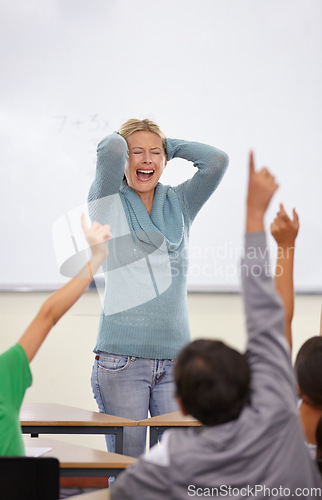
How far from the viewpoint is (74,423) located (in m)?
2.07

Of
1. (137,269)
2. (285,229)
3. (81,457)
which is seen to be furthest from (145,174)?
(81,457)

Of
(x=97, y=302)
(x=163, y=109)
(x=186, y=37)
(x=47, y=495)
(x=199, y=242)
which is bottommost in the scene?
(x=47, y=495)

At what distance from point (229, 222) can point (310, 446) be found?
6.88 feet

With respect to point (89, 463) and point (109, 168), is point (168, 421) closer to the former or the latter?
point (89, 463)

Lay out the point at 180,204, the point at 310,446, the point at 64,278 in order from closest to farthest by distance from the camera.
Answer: the point at 310,446 < the point at 180,204 < the point at 64,278

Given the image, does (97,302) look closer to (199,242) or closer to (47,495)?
(199,242)

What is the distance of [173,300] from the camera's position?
→ 2096 millimetres

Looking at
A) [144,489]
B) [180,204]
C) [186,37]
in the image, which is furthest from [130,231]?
[186,37]

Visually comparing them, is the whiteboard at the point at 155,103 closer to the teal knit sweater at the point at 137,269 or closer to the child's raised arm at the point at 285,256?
the teal knit sweater at the point at 137,269

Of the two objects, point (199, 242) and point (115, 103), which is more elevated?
point (115, 103)

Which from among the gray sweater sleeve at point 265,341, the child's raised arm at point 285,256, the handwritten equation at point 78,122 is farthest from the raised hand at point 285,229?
the handwritten equation at point 78,122

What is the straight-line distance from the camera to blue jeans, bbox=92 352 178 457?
2.01 meters

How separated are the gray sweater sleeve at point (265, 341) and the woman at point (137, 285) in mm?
950

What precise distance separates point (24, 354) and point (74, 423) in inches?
A: 30.4
